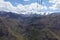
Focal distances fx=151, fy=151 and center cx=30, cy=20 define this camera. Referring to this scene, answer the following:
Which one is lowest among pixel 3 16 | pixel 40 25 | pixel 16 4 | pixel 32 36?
pixel 32 36

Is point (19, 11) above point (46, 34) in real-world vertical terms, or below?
above

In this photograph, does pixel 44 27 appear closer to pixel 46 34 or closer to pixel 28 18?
pixel 46 34

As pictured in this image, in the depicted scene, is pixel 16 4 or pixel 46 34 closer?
pixel 46 34

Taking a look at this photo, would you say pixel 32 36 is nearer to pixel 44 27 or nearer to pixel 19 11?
pixel 44 27

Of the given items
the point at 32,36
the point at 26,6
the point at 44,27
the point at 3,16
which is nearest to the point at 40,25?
the point at 44,27

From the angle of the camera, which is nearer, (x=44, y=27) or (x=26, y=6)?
(x=44, y=27)

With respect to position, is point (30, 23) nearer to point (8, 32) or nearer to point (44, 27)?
point (44, 27)

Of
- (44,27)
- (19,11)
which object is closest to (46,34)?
(44,27)

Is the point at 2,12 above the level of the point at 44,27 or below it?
above
